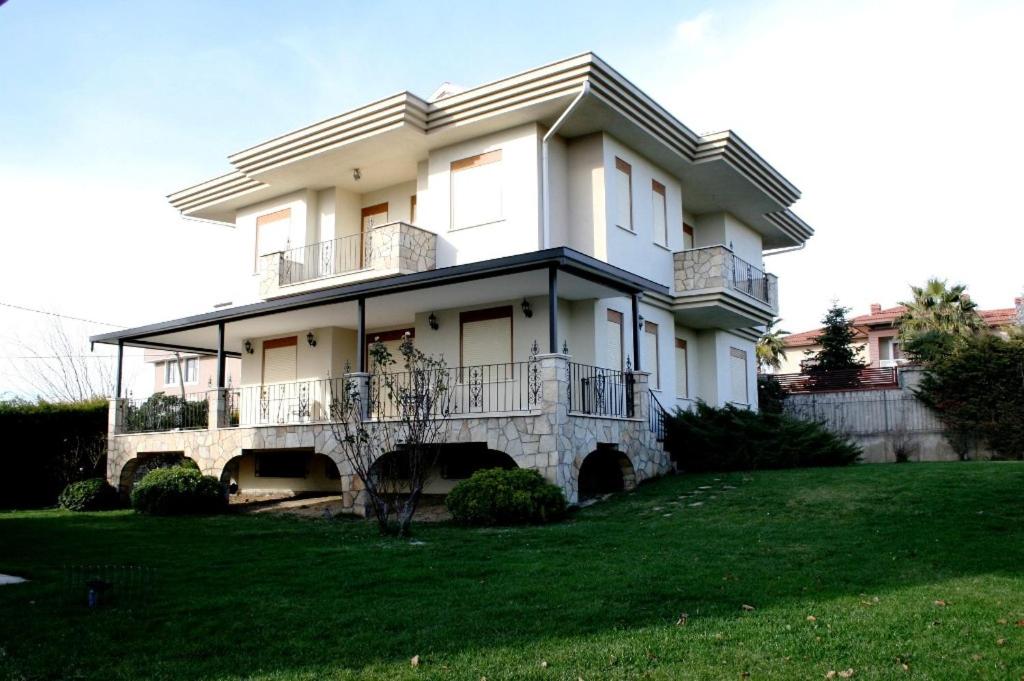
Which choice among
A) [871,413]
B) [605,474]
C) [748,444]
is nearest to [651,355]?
[748,444]

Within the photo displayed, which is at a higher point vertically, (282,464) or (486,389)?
(486,389)

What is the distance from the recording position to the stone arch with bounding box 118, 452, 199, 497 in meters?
21.8

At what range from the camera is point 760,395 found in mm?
27750

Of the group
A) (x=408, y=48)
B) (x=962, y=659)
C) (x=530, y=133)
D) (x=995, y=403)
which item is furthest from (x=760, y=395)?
(x=962, y=659)

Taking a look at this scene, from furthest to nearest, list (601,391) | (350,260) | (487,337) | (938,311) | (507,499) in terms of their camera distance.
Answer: (938,311)
(350,260)
(487,337)
(601,391)
(507,499)

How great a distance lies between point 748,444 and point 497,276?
6.85 metres

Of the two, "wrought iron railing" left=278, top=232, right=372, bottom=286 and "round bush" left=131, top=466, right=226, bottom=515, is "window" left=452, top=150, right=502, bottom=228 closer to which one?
"wrought iron railing" left=278, top=232, right=372, bottom=286

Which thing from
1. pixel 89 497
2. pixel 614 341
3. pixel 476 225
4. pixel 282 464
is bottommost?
pixel 89 497

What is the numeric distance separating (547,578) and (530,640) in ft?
7.20

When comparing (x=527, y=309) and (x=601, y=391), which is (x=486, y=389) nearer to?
(x=527, y=309)

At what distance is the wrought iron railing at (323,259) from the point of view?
21859mm

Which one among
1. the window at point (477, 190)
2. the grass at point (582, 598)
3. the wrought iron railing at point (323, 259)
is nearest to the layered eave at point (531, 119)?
the window at point (477, 190)

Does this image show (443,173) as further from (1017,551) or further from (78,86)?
(1017,551)

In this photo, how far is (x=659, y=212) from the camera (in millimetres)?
21312
